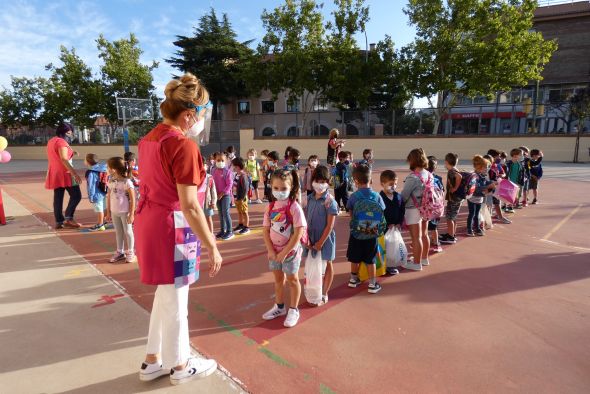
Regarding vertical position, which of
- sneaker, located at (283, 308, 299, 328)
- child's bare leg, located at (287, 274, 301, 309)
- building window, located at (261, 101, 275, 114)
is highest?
building window, located at (261, 101, 275, 114)

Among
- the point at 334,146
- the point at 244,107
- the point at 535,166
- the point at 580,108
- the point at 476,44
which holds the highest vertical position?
the point at 476,44

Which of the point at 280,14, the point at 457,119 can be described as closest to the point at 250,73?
the point at 280,14

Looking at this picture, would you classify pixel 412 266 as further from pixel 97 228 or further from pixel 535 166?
pixel 535 166

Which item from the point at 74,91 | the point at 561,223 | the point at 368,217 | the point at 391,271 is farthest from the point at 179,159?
the point at 74,91

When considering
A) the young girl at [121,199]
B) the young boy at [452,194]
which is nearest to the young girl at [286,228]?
the young girl at [121,199]

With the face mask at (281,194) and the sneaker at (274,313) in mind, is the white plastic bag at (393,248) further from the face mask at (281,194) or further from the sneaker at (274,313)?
the face mask at (281,194)

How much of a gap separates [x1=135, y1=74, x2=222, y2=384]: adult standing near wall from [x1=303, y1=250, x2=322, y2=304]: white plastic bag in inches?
57.2

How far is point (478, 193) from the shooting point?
20.3 feet

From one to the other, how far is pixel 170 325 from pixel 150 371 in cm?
46

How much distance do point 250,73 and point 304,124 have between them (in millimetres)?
5917

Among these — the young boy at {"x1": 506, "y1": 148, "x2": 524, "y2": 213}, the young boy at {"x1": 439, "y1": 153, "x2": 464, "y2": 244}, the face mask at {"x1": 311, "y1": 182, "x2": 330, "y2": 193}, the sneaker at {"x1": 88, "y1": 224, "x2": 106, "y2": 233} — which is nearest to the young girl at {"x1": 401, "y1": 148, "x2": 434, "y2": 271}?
the young boy at {"x1": 439, "y1": 153, "x2": 464, "y2": 244}

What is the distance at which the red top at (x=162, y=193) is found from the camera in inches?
83.8

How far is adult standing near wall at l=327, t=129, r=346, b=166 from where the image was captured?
329 inches

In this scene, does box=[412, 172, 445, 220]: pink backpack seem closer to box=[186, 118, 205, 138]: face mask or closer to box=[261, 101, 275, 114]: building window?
box=[186, 118, 205, 138]: face mask
